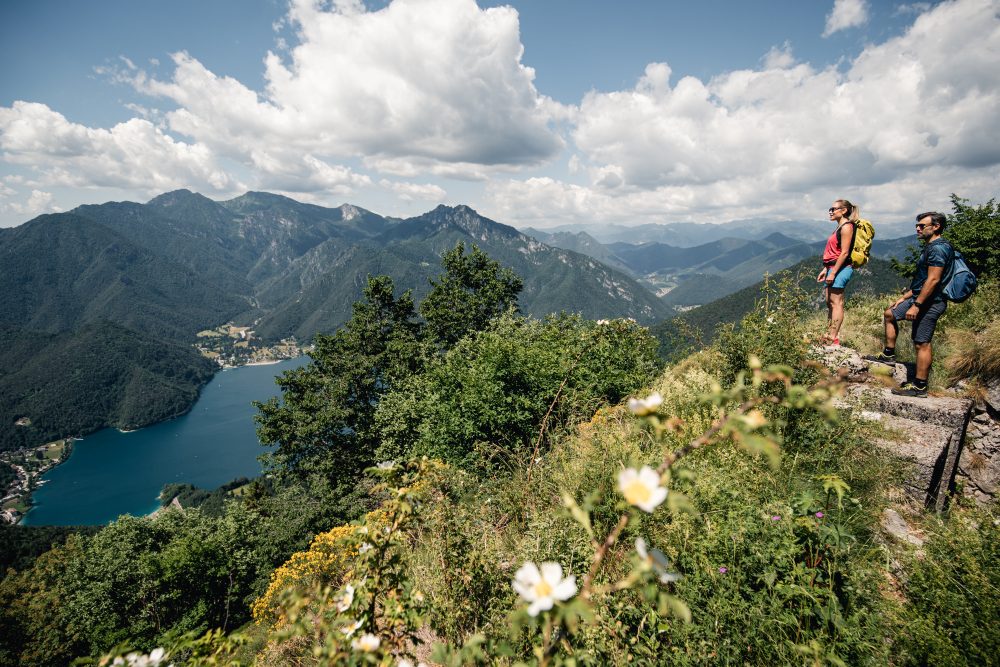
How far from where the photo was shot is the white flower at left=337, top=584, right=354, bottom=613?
6.46 ft

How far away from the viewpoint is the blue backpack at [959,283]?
593cm

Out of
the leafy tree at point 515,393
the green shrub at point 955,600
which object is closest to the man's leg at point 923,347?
the green shrub at point 955,600

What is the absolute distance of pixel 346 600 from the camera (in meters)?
2.02

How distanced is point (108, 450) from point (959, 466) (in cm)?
21733

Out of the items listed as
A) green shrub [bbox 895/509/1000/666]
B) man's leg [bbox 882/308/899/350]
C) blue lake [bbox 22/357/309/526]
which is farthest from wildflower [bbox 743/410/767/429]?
blue lake [bbox 22/357/309/526]

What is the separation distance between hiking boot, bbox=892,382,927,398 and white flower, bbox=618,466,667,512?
7.09 meters

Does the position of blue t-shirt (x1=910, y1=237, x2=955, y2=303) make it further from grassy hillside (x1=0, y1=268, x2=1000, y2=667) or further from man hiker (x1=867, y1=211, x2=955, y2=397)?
grassy hillside (x1=0, y1=268, x2=1000, y2=667)

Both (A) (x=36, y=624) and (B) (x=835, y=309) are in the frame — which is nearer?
(B) (x=835, y=309)

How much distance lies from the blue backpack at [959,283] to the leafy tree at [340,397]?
797 inches

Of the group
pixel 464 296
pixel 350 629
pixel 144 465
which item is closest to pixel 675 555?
pixel 350 629

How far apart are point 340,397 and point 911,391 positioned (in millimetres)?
23319

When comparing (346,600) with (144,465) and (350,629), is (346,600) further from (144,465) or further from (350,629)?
(144,465)

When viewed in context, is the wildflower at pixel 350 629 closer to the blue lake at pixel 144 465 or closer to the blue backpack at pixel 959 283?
the blue backpack at pixel 959 283

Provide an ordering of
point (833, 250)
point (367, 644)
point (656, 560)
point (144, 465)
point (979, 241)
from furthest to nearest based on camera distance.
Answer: point (144, 465) → point (979, 241) → point (833, 250) → point (367, 644) → point (656, 560)
